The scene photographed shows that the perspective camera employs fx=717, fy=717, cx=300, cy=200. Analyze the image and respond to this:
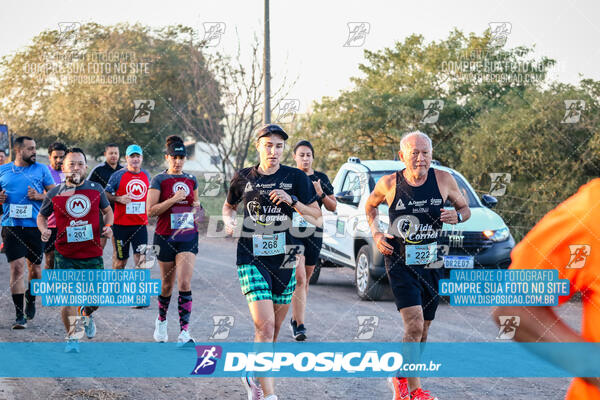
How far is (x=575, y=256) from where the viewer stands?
1.88 meters

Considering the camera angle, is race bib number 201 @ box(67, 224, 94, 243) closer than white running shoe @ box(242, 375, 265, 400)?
No

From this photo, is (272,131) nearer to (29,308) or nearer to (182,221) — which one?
(182,221)

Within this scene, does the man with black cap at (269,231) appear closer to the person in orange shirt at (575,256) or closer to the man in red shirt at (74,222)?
the man in red shirt at (74,222)

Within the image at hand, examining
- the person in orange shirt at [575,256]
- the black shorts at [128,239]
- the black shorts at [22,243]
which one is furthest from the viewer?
the black shorts at [128,239]

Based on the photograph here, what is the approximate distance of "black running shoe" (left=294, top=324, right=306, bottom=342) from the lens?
8.65 m

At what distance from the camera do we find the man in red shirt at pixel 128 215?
35.4ft

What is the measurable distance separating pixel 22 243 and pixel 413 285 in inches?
217

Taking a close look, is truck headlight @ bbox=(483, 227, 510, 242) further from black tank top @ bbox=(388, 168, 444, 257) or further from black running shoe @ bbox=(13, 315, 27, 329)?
black running shoe @ bbox=(13, 315, 27, 329)

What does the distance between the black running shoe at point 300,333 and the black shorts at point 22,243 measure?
355 centimetres

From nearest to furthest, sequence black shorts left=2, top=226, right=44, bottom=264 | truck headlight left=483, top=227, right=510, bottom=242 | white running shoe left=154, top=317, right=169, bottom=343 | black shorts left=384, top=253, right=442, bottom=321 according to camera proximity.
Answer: black shorts left=384, top=253, right=442, bottom=321 < white running shoe left=154, top=317, right=169, bottom=343 < black shorts left=2, top=226, right=44, bottom=264 < truck headlight left=483, top=227, right=510, bottom=242

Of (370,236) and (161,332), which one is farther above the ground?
(370,236)

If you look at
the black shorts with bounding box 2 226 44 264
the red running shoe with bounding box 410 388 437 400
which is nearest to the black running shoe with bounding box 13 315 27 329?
the black shorts with bounding box 2 226 44 264

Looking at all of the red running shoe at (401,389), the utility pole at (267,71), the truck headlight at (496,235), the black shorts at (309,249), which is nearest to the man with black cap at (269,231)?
the red running shoe at (401,389)

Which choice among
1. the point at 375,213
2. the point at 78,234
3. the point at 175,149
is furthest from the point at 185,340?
the point at 375,213
